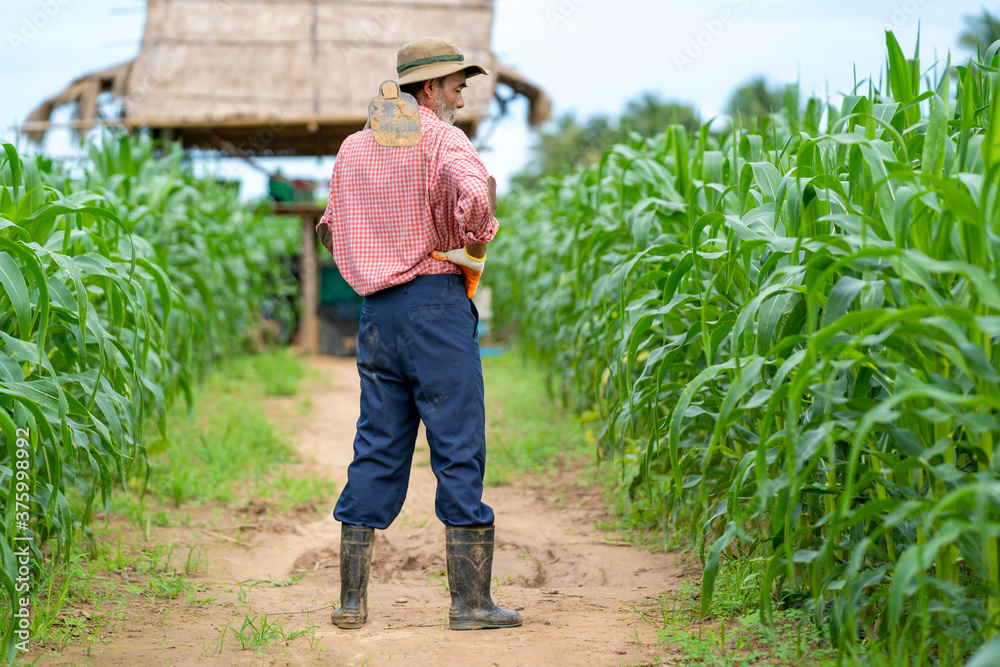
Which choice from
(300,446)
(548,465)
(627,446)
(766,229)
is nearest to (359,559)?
(766,229)

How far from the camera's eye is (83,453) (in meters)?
2.68

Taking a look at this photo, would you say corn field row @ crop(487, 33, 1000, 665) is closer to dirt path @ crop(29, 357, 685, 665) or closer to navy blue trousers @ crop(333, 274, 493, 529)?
dirt path @ crop(29, 357, 685, 665)

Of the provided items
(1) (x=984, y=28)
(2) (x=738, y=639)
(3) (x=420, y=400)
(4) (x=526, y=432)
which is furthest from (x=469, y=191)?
(1) (x=984, y=28)

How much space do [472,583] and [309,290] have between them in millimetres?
7800

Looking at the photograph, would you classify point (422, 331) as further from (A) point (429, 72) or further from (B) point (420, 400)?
(A) point (429, 72)

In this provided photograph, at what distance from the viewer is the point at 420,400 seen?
2338mm

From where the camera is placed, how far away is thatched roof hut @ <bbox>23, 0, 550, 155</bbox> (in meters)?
8.84

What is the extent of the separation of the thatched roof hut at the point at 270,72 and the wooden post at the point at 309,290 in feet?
3.81

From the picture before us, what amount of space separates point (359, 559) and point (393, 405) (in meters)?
0.44

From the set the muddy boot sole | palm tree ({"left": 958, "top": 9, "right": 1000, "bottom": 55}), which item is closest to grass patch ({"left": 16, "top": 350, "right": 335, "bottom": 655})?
the muddy boot sole

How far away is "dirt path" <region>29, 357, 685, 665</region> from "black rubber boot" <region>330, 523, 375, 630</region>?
5 cm

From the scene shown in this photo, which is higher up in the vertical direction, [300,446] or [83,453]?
[83,453]

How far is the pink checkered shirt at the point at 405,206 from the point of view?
7.51 feet

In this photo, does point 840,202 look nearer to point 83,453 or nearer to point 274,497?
point 83,453
